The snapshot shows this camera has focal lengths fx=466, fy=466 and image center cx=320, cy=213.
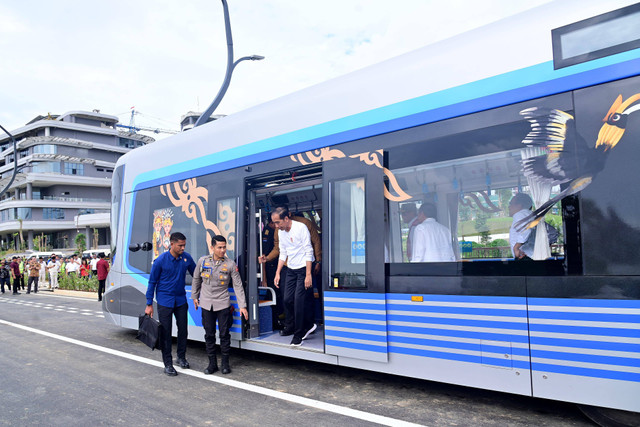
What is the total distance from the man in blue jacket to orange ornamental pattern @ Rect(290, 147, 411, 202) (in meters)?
2.13

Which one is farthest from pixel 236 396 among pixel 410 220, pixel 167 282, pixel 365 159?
pixel 365 159

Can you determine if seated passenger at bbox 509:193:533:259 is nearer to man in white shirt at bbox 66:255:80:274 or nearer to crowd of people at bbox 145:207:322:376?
crowd of people at bbox 145:207:322:376

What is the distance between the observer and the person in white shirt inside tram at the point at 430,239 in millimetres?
4391

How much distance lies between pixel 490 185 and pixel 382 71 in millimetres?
1722

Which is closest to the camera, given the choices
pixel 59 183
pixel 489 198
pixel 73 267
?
pixel 489 198

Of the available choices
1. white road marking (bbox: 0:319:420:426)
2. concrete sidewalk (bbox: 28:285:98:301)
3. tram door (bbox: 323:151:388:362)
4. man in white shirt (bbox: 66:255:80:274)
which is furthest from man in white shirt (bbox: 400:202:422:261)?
man in white shirt (bbox: 66:255:80:274)

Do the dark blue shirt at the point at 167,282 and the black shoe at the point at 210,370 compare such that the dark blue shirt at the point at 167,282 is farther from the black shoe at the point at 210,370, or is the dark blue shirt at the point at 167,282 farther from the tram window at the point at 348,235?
the tram window at the point at 348,235

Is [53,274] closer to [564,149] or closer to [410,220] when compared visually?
[410,220]

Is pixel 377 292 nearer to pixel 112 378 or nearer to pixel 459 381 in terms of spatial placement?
pixel 459 381

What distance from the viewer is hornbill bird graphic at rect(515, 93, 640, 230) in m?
3.58

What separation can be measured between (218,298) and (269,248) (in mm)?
1494

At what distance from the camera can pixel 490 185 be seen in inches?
164

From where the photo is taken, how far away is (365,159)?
494 centimetres

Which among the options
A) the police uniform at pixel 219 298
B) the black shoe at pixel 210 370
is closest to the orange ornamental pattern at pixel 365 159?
the police uniform at pixel 219 298
